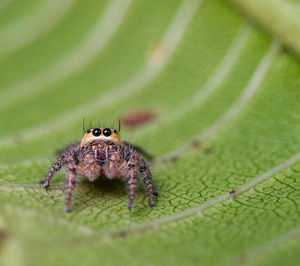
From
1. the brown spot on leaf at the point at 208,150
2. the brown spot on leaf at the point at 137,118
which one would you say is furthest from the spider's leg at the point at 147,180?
the brown spot on leaf at the point at 137,118

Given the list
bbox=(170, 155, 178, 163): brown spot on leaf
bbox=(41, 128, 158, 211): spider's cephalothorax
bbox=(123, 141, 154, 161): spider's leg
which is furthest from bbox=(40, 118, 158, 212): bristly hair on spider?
bbox=(170, 155, 178, 163): brown spot on leaf

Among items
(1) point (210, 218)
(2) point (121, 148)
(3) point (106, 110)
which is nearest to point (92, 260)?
(1) point (210, 218)

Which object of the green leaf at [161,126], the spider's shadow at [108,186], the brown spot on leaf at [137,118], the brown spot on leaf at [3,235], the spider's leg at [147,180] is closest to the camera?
the brown spot on leaf at [3,235]

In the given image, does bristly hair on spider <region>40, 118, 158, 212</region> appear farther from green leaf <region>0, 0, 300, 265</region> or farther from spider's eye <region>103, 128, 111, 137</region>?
green leaf <region>0, 0, 300, 265</region>

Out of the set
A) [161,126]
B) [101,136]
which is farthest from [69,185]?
[161,126]

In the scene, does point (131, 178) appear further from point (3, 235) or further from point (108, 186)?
point (3, 235)

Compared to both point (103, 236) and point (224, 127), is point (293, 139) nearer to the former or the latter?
point (224, 127)

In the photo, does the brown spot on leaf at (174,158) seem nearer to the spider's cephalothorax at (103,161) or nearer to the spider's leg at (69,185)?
the spider's cephalothorax at (103,161)
